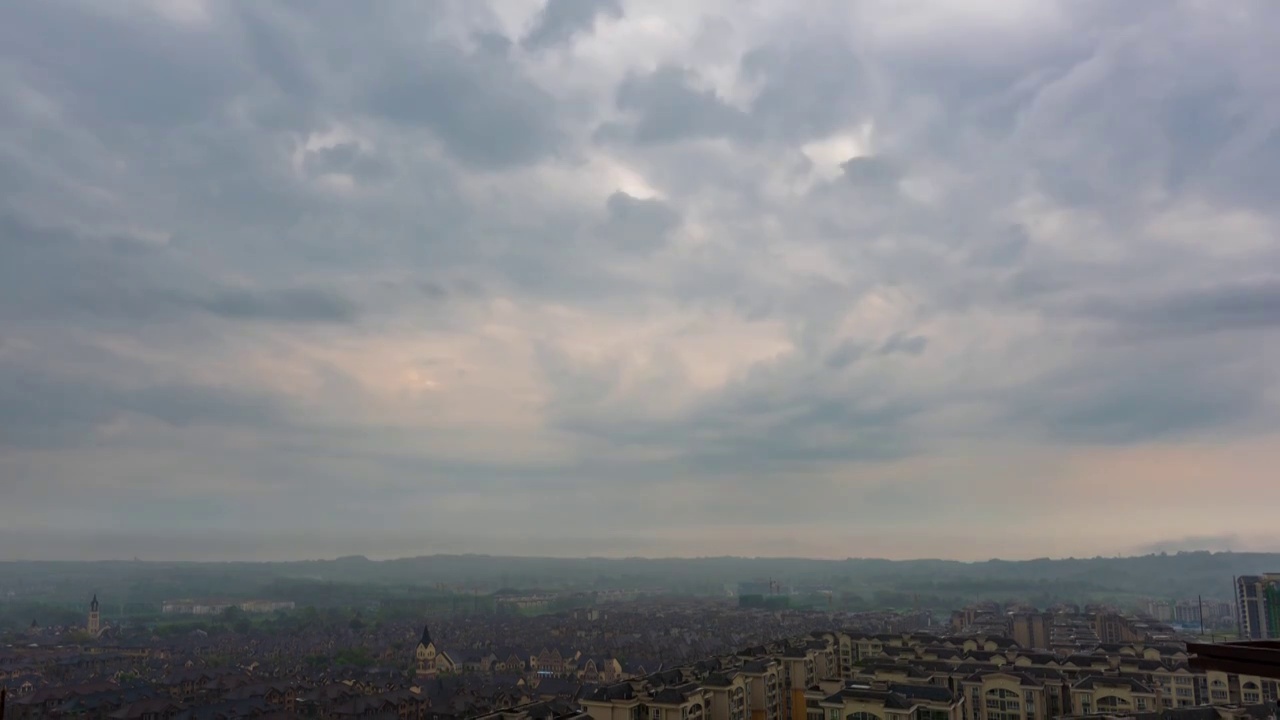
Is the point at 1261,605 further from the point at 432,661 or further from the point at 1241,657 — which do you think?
the point at 1241,657

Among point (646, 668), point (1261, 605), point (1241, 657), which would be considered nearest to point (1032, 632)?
point (1261, 605)

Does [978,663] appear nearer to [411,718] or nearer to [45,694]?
[411,718]

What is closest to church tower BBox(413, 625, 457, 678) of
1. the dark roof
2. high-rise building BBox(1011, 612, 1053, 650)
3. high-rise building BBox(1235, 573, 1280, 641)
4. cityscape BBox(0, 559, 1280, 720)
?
cityscape BBox(0, 559, 1280, 720)

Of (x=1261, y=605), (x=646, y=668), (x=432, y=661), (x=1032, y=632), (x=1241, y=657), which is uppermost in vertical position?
(x=1241, y=657)

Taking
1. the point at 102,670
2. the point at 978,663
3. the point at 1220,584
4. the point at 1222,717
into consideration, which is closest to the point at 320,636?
the point at 102,670

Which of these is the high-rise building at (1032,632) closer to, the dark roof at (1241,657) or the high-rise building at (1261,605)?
the high-rise building at (1261,605)

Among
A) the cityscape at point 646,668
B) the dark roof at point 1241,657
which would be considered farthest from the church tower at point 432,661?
the dark roof at point 1241,657

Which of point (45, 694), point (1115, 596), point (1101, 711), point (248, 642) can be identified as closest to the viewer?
point (1101, 711)

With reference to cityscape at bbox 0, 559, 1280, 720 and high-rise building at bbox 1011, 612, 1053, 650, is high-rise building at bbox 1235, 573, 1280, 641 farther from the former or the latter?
high-rise building at bbox 1011, 612, 1053, 650
